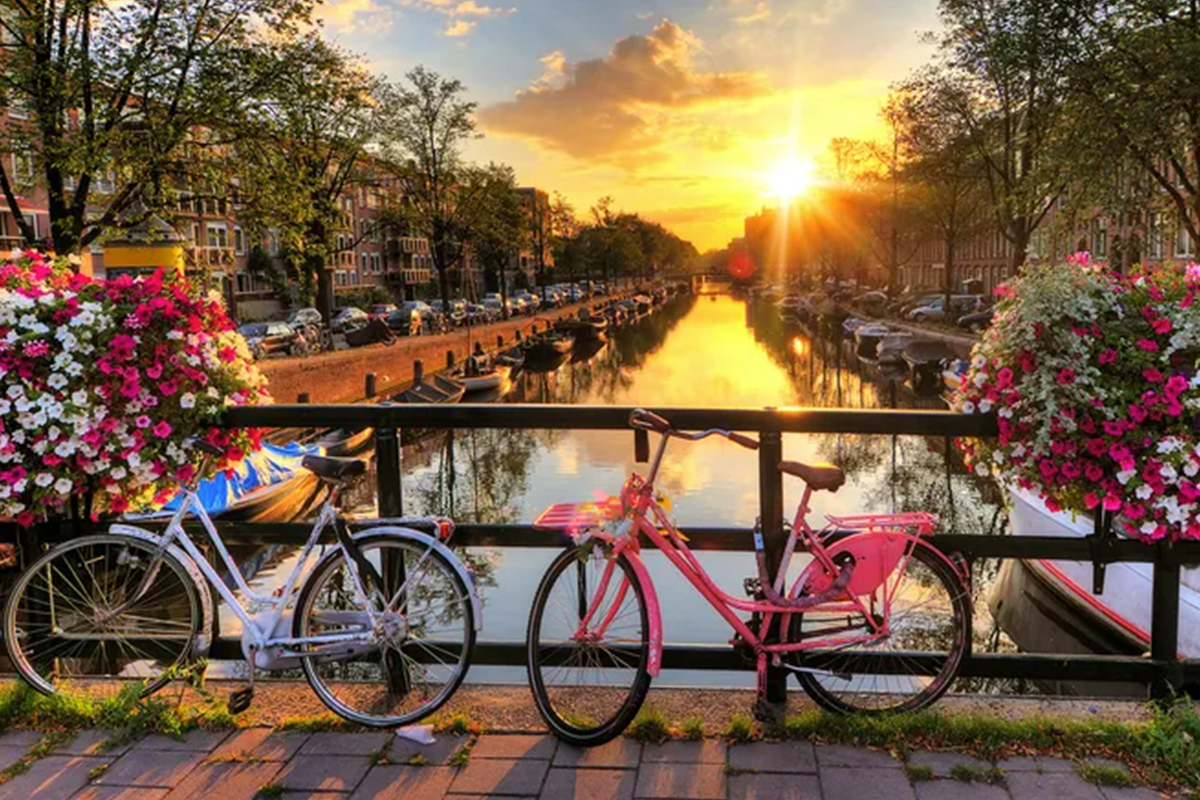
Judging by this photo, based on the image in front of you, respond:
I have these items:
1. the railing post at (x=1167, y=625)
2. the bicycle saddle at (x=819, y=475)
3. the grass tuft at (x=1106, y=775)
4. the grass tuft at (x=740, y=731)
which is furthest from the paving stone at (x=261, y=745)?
the railing post at (x=1167, y=625)

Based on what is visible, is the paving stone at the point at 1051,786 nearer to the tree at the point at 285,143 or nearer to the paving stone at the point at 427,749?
the paving stone at the point at 427,749

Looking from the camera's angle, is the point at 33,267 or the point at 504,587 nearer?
the point at 33,267

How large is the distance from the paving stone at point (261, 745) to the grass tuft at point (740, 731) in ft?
4.66

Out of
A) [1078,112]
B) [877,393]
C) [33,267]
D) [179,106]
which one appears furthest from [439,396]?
[33,267]

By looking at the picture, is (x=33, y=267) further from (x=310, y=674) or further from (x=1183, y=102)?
(x=1183, y=102)

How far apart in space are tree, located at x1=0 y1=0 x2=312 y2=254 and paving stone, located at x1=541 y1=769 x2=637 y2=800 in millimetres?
14003

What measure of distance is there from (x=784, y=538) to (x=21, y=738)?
2.71 meters

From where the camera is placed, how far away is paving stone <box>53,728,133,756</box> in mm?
3012

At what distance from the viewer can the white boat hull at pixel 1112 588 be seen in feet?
22.5

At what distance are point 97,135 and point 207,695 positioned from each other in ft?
43.6

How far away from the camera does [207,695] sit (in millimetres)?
3318

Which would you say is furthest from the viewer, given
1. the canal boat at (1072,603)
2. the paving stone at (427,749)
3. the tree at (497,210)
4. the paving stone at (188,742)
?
the tree at (497,210)

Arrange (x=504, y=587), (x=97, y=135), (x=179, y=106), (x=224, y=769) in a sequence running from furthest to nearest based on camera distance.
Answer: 1. (x=179, y=106)
2. (x=97, y=135)
3. (x=504, y=587)
4. (x=224, y=769)

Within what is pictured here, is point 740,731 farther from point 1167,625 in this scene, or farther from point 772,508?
point 1167,625
